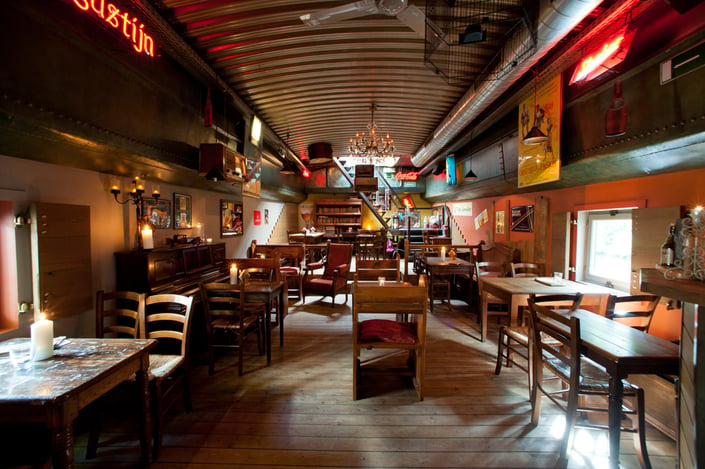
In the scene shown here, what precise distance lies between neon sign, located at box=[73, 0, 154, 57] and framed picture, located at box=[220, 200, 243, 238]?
12.4 feet

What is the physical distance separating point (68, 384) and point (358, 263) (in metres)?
3.36

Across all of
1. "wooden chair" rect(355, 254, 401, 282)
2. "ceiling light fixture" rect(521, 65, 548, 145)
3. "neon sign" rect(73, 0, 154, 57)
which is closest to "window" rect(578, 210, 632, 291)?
"ceiling light fixture" rect(521, 65, 548, 145)

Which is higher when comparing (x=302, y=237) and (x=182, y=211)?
(x=182, y=211)

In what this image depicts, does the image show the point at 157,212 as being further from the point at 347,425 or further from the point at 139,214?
the point at 347,425

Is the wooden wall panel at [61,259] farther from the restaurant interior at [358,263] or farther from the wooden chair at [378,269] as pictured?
the wooden chair at [378,269]

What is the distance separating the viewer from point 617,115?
289 centimetres

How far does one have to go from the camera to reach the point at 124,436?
2150 mm

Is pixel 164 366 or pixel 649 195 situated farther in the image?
pixel 649 195

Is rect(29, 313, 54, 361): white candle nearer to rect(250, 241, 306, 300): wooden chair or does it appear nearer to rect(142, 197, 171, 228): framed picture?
rect(142, 197, 171, 228): framed picture

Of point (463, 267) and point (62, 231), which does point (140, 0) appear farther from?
point (463, 267)

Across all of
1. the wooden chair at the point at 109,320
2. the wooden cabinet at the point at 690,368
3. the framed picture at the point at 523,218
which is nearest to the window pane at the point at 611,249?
the framed picture at the point at 523,218

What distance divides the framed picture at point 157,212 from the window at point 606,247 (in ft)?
22.0

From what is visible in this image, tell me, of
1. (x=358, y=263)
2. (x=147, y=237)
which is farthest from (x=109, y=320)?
(x=358, y=263)

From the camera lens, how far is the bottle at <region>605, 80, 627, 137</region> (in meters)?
2.85
